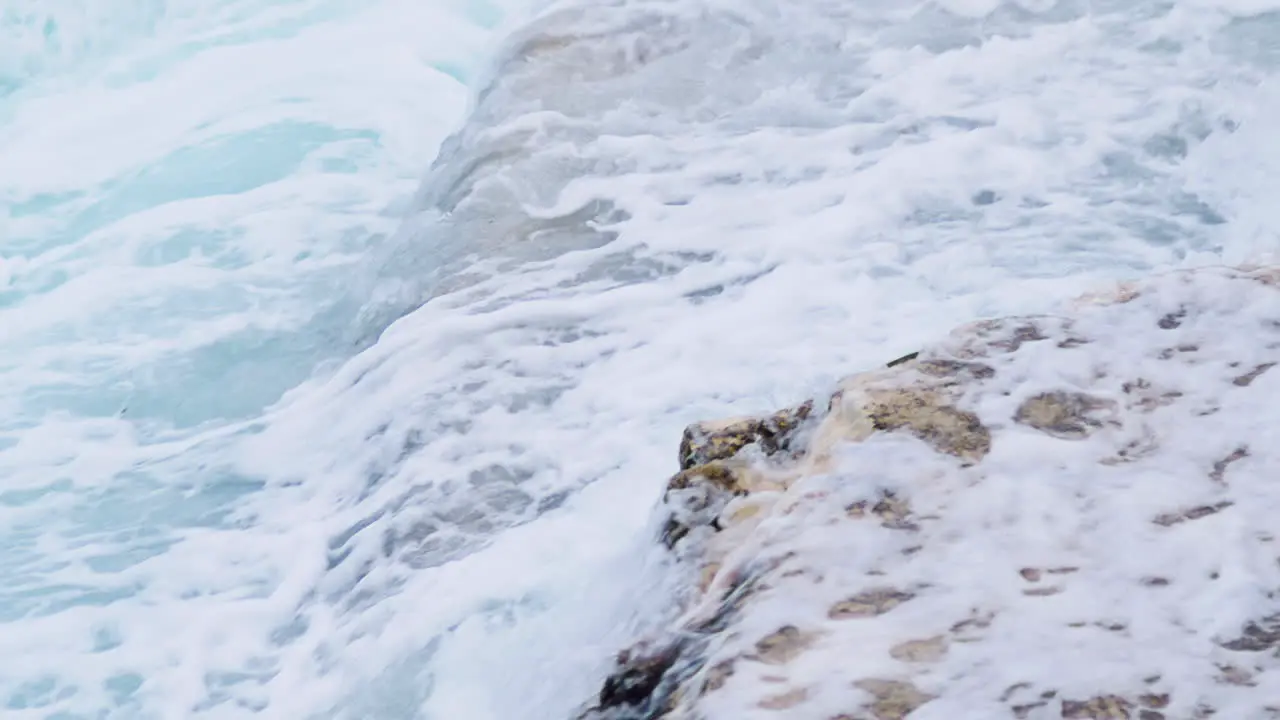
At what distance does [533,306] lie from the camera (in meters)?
5.44

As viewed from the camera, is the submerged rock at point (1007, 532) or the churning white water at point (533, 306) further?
the churning white water at point (533, 306)

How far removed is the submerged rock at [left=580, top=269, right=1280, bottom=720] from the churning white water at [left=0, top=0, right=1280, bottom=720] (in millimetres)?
330

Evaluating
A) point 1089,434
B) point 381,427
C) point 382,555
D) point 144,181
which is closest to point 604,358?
point 381,427

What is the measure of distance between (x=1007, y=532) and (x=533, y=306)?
337 centimetres

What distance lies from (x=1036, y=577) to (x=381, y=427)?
3420mm

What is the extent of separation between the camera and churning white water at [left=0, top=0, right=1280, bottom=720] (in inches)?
166

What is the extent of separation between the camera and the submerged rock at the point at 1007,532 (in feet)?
6.50

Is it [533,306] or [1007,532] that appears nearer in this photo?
[1007,532]

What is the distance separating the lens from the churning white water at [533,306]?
4.22 m

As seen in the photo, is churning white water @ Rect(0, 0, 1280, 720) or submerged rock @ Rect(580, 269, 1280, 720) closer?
submerged rock @ Rect(580, 269, 1280, 720)

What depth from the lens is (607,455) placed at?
4.54 metres

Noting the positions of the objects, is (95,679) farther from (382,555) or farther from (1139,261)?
(1139,261)

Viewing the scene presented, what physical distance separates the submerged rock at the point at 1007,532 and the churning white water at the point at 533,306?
330 mm

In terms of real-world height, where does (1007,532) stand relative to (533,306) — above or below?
above
